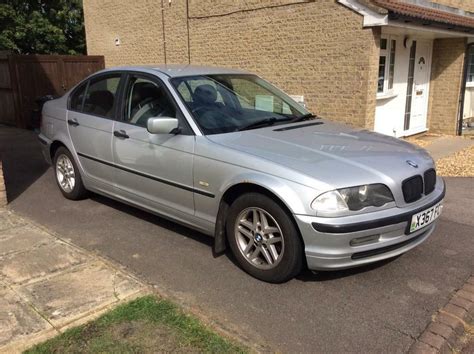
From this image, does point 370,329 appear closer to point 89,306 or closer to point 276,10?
point 89,306

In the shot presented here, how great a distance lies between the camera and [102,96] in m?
5.34

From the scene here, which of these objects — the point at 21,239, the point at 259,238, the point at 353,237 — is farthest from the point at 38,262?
the point at 353,237

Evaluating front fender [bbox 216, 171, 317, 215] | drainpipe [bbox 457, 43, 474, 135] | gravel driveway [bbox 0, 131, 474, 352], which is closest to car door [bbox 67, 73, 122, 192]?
gravel driveway [bbox 0, 131, 474, 352]

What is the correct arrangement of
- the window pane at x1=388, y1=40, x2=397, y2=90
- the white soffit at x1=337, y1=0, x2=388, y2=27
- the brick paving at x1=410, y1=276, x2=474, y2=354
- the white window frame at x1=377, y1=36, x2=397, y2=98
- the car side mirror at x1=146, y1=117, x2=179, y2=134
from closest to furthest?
the brick paving at x1=410, y1=276, x2=474, y2=354 → the car side mirror at x1=146, y1=117, x2=179, y2=134 → the white soffit at x1=337, y1=0, x2=388, y2=27 → the white window frame at x1=377, y1=36, x2=397, y2=98 → the window pane at x1=388, y1=40, x2=397, y2=90

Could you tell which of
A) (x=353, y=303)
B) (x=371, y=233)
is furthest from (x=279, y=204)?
(x=353, y=303)

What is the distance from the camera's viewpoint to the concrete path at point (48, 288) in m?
3.13

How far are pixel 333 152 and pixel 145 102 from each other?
6.73 feet

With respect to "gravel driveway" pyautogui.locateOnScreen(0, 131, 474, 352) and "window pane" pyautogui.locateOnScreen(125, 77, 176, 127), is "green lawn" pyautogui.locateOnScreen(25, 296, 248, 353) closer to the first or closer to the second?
"gravel driveway" pyautogui.locateOnScreen(0, 131, 474, 352)

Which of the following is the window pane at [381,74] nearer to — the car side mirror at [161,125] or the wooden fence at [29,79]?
the car side mirror at [161,125]

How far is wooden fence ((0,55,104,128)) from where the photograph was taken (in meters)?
11.9

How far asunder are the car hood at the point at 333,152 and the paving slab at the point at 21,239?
2057mm

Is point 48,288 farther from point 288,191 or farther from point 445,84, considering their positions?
point 445,84

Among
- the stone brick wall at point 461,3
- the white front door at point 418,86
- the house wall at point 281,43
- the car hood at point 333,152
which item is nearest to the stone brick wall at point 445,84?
the white front door at point 418,86

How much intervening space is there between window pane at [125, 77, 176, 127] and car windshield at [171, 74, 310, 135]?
0.19 meters
